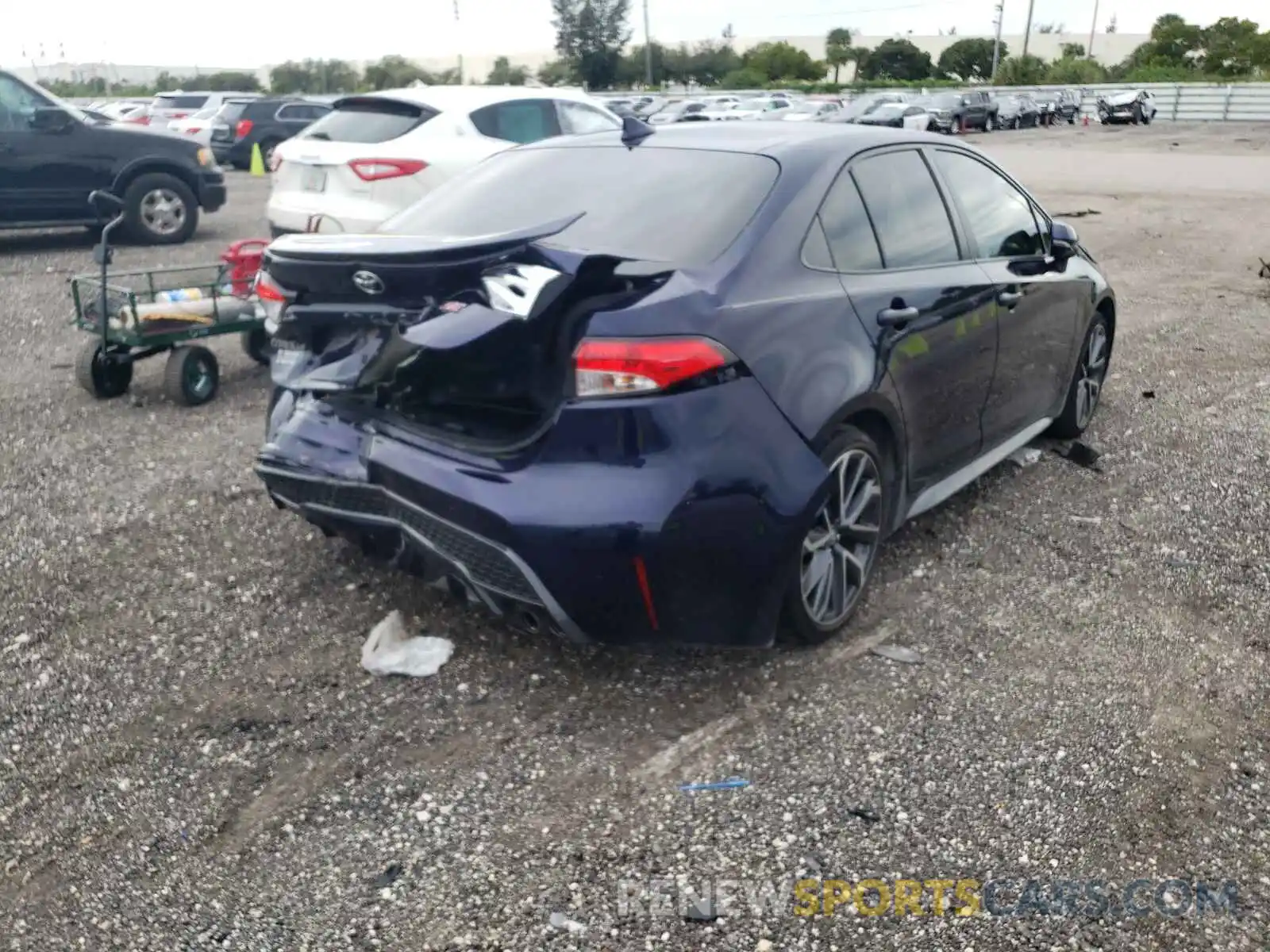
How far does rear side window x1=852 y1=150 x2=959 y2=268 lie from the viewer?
13.1ft

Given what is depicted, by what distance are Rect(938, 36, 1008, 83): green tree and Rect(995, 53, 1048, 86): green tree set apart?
20.9 feet

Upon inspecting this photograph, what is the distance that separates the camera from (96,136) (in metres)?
12.1

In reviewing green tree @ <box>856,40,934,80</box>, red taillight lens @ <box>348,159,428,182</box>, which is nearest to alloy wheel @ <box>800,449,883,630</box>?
red taillight lens @ <box>348,159,428,182</box>

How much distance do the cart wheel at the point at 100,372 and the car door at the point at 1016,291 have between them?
464 centimetres

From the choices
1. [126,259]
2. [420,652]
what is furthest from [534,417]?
[126,259]

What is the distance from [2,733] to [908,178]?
11.5ft

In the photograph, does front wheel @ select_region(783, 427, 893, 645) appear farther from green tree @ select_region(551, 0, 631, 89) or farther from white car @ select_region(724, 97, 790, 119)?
green tree @ select_region(551, 0, 631, 89)

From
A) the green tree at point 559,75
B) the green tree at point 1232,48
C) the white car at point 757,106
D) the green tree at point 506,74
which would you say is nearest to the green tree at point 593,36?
the green tree at point 559,75

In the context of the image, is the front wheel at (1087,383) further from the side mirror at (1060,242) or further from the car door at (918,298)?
the car door at (918,298)

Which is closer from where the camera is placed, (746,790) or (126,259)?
(746,790)

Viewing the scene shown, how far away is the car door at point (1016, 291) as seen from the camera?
4.54 meters

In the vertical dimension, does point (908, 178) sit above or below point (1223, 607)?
above

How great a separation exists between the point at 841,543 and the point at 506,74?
85758 millimetres

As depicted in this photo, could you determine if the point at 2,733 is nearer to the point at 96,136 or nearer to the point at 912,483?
the point at 912,483
